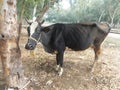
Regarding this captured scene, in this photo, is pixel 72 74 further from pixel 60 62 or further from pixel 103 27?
pixel 103 27

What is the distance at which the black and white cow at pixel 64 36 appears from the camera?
22.9 feet

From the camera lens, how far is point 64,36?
24.4 ft

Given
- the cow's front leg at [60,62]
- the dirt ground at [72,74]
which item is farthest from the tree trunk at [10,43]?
the cow's front leg at [60,62]

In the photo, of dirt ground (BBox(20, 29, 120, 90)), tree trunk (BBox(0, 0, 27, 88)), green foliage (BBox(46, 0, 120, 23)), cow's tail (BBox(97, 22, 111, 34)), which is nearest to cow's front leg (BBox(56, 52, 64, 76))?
dirt ground (BBox(20, 29, 120, 90))

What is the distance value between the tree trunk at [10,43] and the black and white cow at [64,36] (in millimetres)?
1348

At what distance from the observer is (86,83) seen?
6980 mm

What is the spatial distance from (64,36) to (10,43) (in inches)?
98.3

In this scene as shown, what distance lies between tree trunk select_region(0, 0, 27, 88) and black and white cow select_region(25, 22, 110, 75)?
4.42ft

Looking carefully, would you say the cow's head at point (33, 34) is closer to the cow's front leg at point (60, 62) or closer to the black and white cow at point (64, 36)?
the black and white cow at point (64, 36)

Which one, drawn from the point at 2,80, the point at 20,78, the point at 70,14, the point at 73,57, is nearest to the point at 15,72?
the point at 20,78

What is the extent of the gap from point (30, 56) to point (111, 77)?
3139 mm

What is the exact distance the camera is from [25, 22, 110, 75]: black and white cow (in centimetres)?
698

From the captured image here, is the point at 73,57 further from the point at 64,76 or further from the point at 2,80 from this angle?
the point at 2,80

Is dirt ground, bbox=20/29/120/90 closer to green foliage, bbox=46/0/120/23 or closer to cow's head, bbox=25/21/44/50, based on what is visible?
cow's head, bbox=25/21/44/50
